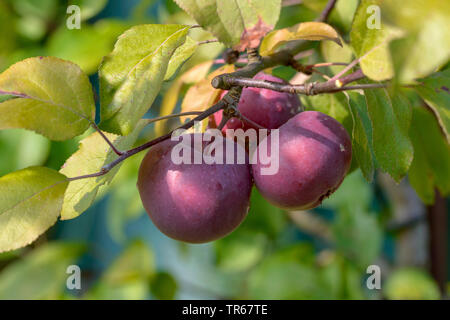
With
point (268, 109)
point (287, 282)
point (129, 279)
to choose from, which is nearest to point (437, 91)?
point (268, 109)

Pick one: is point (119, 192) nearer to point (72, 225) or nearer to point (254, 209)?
point (254, 209)

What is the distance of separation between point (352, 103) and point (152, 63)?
190 mm

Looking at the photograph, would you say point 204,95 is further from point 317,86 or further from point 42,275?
point 42,275

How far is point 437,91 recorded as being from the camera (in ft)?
1.31

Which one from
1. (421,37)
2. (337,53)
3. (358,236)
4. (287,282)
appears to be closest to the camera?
(421,37)

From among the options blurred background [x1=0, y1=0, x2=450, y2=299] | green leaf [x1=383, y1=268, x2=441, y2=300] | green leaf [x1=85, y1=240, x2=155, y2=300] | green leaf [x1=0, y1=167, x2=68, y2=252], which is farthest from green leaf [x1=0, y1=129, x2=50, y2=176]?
green leaf [x1=383, y1=268, x2=441, y2=300]

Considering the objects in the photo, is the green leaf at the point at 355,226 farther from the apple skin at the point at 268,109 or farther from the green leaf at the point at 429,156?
the apple skin at the point at 268,109

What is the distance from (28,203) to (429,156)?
505 mm

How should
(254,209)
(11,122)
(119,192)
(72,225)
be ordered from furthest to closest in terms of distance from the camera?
(72,225) → (119,192) → (254,209) → (11,122)

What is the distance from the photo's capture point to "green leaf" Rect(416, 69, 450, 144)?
388 mm

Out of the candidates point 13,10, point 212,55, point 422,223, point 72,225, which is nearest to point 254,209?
point 212,55

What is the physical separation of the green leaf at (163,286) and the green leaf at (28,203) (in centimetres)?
59

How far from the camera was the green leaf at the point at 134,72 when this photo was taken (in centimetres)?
37

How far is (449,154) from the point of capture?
65 centimetres
